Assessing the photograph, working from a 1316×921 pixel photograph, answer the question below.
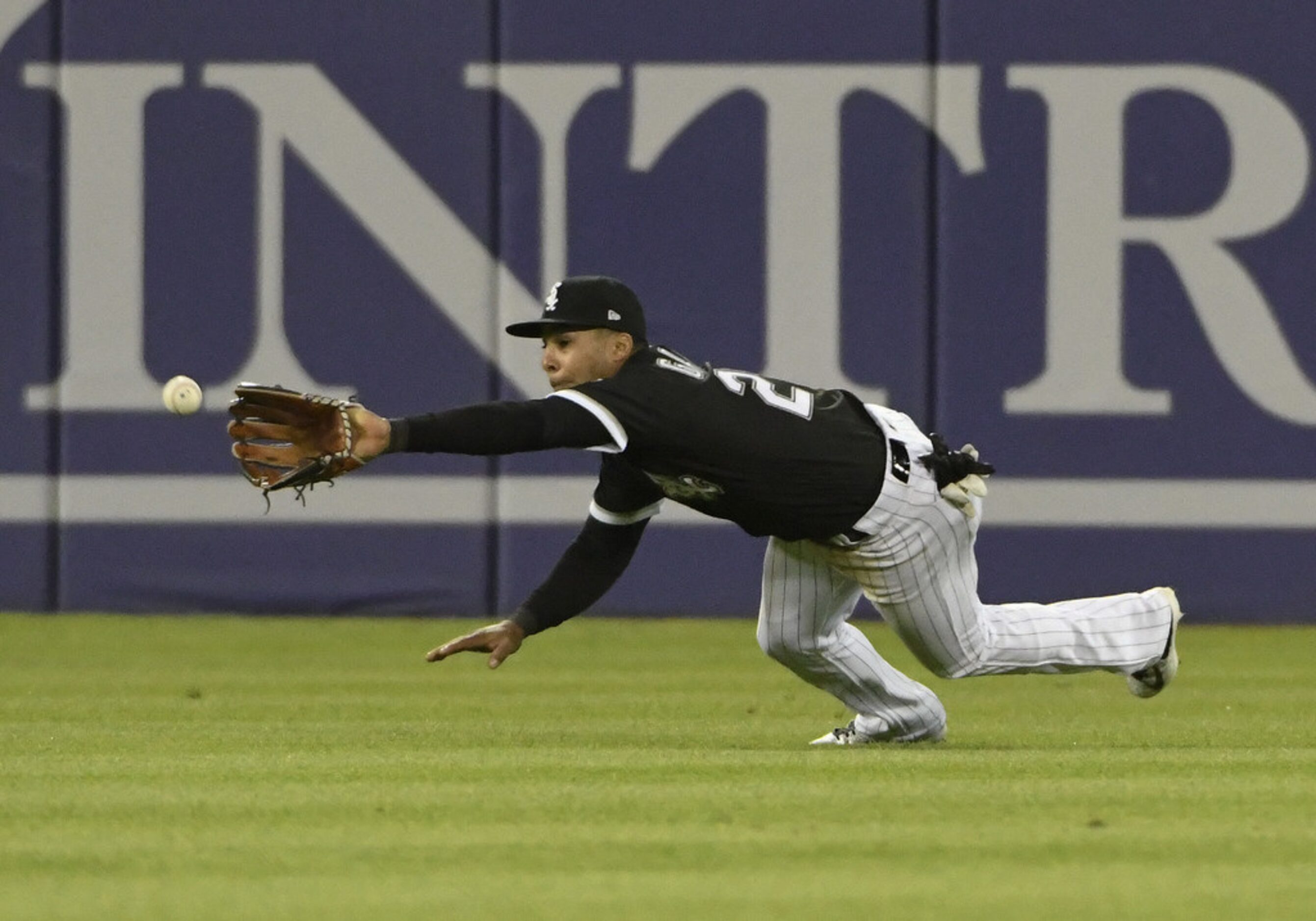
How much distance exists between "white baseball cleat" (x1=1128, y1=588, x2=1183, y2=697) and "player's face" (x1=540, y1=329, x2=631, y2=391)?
145cm

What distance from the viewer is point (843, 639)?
17.5ft

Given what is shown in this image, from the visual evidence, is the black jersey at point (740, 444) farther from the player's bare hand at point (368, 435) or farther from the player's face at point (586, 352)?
the player's bare hand at point (368, 435)

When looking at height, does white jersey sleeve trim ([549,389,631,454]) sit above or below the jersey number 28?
below

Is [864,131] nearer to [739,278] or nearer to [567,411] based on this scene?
[739,278]

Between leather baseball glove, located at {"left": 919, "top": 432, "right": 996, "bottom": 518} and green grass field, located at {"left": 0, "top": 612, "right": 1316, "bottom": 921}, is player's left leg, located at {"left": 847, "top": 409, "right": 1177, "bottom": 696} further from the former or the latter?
green grass field, located at {"left": 0, "top": 612, "right": 1316, "bottom": 921}

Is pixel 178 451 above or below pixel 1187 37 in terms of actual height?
below

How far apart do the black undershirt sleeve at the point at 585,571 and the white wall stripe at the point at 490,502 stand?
13.6 ft

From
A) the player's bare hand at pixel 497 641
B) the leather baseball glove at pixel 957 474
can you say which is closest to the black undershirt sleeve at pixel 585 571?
the player's bare hand at pixel 497 641

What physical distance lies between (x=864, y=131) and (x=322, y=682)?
3688 mm

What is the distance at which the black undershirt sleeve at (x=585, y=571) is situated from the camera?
17.7 feet

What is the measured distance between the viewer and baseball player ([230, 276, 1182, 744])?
4.90m

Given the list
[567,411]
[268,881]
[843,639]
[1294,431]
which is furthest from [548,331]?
[1294,431]

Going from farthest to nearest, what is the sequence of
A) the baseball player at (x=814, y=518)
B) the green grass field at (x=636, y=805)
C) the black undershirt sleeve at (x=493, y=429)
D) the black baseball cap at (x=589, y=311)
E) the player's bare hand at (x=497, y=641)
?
the player's bare hand at (x=497, y=641)
the black baseball cap at (x=589, y=311)
the baseball player at (x=814, y=518)
the black undershirt sleeve at (x=493, y=429)
the green grass field at (x=636, y=805)

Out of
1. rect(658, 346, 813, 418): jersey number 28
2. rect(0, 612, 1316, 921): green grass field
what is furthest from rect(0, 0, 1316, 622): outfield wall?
rect(658, 346, 813, 418): jersey number 28
